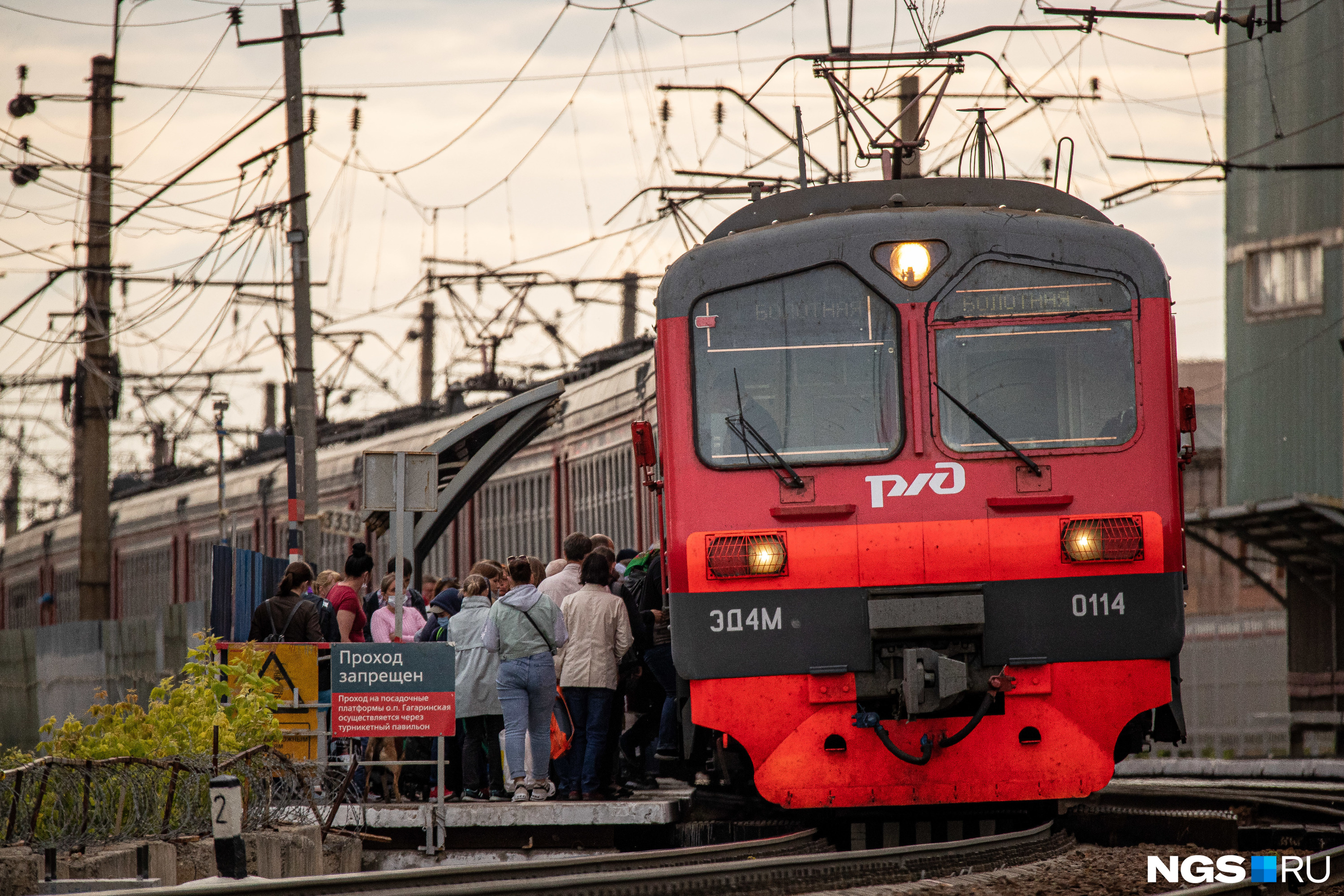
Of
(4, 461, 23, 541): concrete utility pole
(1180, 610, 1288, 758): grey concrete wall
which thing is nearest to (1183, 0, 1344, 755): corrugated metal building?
(1180, 610, 1288, 758): grey concrete wall

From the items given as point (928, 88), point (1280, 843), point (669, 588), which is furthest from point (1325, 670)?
point (669, 588)

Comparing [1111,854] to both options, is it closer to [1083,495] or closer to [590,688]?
[1083,495]

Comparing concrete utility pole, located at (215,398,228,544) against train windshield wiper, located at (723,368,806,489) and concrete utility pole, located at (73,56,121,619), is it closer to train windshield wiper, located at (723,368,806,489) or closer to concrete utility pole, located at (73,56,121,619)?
concrete utility pole, located at (73,56,121,619)

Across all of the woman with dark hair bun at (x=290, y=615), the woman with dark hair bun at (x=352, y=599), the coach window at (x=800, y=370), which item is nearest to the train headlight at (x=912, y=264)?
the coach window at (x=800, y=370)

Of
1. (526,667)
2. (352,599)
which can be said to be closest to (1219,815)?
(526,667)

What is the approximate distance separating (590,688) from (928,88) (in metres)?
4.29

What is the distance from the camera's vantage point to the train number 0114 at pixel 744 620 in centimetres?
912

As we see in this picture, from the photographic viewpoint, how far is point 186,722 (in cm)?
990

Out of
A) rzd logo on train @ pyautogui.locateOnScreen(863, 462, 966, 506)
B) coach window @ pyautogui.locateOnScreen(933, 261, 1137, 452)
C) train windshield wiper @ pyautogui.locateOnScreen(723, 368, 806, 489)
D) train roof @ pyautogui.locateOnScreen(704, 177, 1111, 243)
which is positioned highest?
train roof @ pyautogui.locateOnScreen(704, 177, 1111, 243)

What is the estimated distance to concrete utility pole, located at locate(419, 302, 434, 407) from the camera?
36875 millimetres

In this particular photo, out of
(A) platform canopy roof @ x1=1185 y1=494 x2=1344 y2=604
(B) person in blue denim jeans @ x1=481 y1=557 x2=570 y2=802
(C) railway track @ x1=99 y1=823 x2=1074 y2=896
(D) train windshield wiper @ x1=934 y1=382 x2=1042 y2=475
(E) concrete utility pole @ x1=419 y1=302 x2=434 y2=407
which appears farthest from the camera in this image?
(E) concrete utility pole @ x1=419 y1=302 x2=434 y2=407

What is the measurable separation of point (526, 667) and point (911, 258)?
3.43 m

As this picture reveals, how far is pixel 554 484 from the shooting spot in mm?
21844

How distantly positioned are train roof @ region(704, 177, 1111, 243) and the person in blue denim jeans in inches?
98.0
